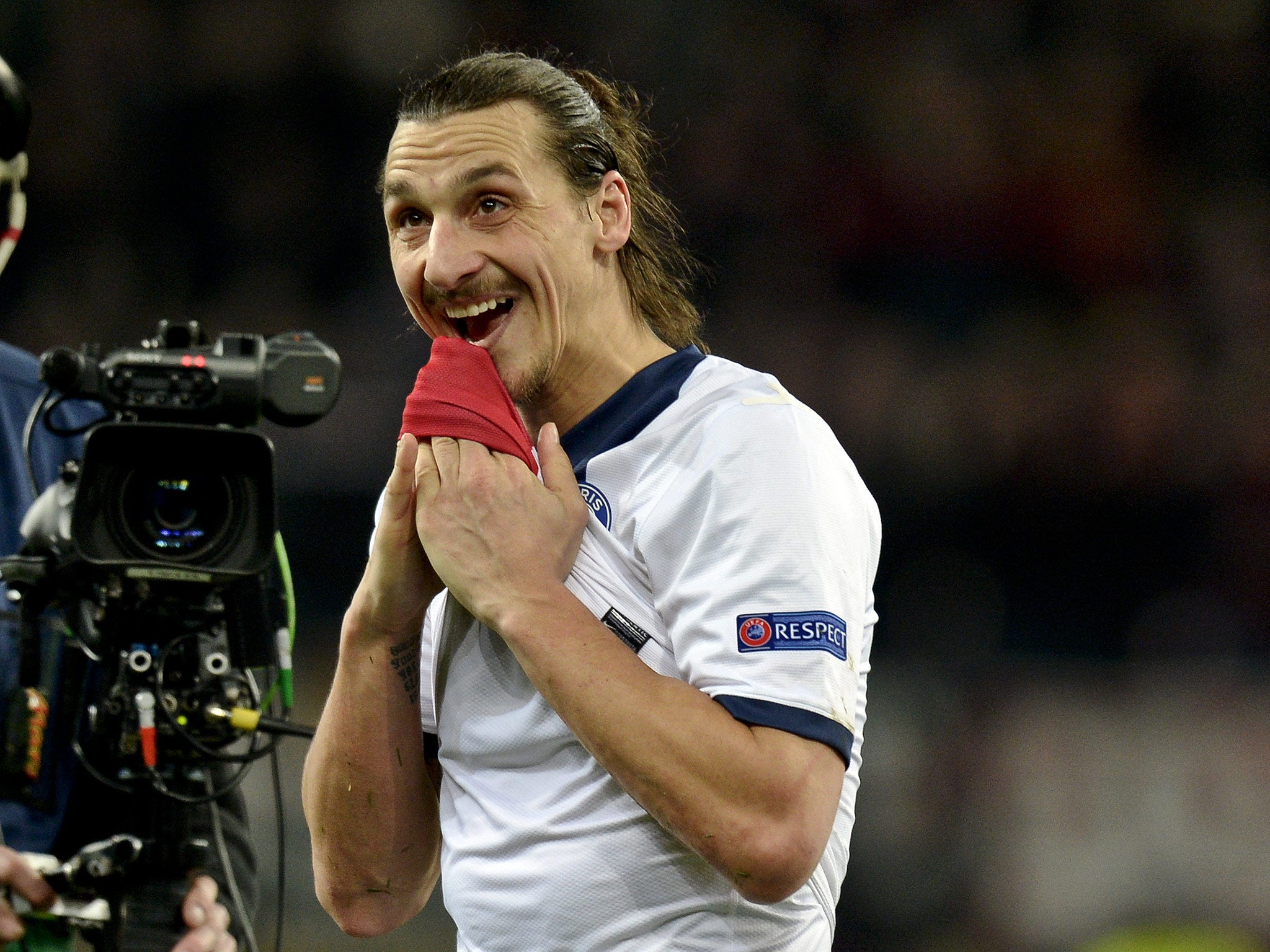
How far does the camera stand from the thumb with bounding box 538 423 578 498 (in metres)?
1.36

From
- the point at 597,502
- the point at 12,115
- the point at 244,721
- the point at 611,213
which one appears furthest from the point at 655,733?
the point at 12,115

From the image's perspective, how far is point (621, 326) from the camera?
5.19 feet

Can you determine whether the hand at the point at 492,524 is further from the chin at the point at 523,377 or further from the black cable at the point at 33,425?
the black cable at the point at 33,425

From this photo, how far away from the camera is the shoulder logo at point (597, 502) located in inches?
54.0

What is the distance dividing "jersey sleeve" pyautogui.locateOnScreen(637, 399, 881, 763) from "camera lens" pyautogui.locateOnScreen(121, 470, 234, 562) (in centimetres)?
70

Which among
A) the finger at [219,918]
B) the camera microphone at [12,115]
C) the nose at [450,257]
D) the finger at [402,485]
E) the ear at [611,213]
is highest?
the camera microphone at [12,115]

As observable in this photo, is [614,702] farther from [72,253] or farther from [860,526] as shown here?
[72,253]

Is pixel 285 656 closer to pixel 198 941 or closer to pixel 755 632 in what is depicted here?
pixel 198 941

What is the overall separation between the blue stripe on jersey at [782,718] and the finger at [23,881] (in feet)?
3.31

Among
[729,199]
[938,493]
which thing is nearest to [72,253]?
[729,199]

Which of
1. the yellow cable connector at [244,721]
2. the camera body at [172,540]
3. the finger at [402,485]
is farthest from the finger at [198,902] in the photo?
the finger at [402,485]

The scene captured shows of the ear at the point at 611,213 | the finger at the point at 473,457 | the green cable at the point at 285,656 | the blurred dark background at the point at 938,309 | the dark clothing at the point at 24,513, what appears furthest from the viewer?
the blurred dark background at the point at 938,309

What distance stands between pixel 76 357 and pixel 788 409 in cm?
90

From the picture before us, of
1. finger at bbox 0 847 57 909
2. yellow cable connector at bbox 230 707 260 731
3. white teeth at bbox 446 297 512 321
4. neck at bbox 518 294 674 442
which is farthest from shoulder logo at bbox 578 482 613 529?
finger at bbox 0 847 57 909
